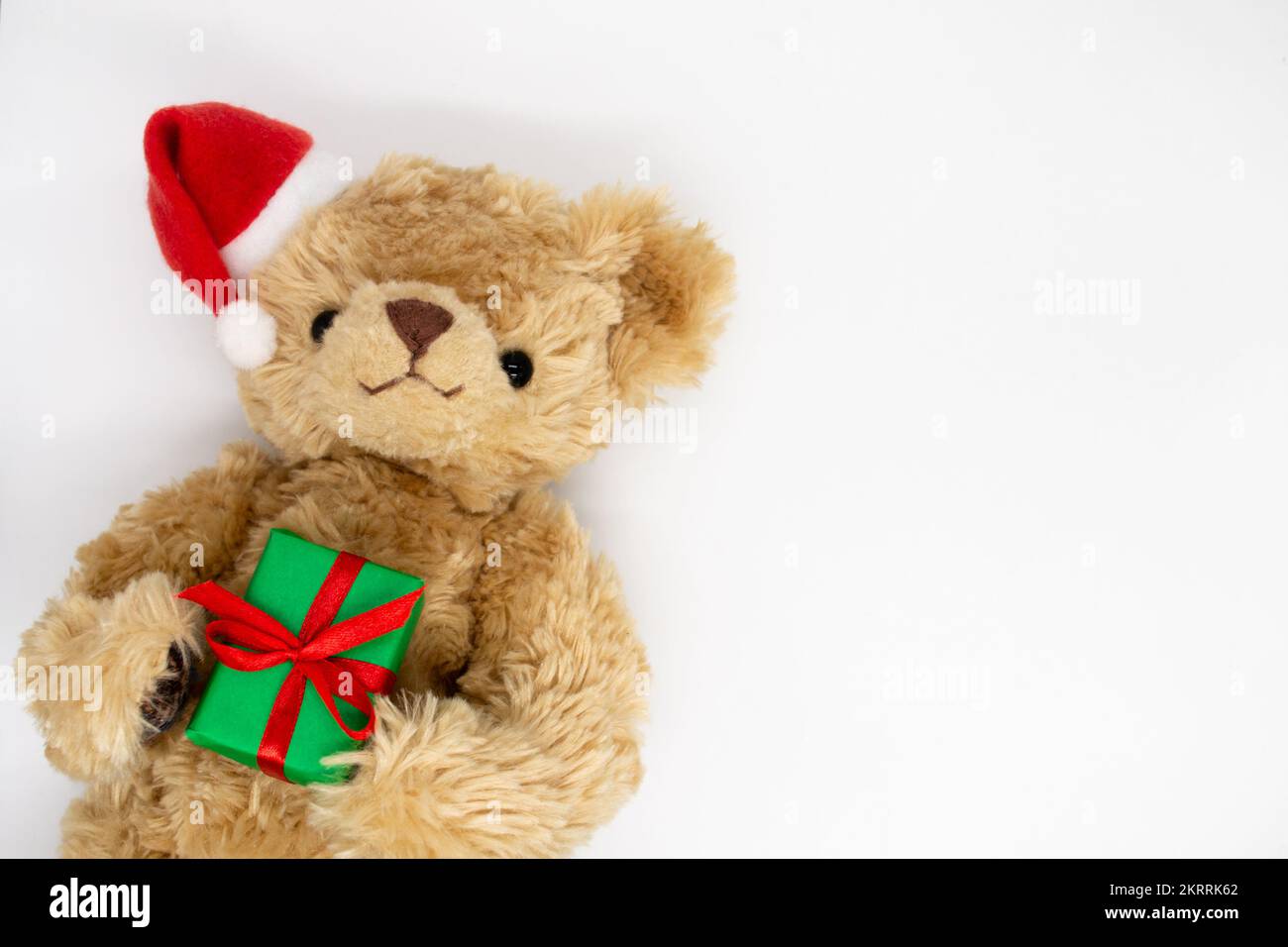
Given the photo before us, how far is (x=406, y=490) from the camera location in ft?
3.63

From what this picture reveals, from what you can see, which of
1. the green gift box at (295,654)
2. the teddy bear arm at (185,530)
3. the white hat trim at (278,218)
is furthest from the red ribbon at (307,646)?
the white hat trim at (278,218)

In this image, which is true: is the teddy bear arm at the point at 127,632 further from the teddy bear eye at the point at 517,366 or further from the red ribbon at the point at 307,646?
the teddy bear eye at the point at 517,366

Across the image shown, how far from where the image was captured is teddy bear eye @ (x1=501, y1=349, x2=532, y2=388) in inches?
40.9

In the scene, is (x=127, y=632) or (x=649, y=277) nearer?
(x=127, y=632)

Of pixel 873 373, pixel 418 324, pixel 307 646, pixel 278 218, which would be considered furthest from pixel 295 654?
pixel 873 373

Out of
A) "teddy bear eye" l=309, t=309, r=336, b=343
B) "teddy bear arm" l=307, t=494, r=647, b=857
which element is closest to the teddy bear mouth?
"teddy bear eye" l=309, t=309, r=336, b=343

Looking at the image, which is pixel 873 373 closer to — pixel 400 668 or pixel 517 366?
pixel 517 366

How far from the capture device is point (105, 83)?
1266mm

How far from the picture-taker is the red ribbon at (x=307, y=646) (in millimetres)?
957

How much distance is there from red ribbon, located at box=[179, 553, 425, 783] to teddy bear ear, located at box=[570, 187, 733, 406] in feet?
1.30

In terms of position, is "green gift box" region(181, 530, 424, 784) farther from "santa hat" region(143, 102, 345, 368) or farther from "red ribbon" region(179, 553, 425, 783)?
"santa hat" region(143, 102, 345, 368)

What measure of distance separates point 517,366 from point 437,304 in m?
0.12
